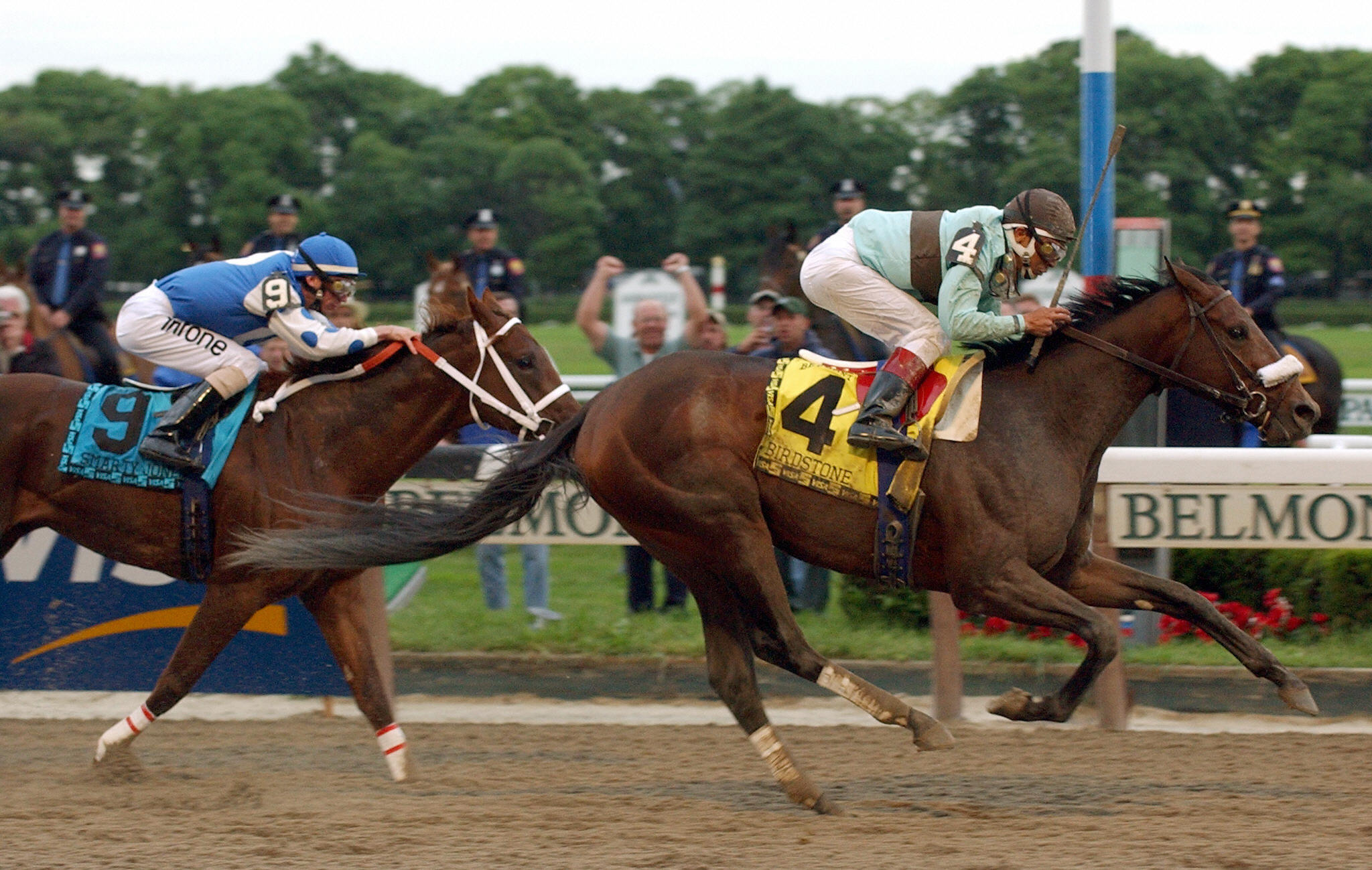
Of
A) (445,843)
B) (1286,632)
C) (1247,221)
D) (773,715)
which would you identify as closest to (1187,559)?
(1286,632)

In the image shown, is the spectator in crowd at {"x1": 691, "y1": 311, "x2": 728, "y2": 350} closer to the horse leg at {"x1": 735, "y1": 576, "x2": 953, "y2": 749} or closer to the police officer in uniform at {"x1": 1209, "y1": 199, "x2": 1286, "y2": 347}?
the horse leg at {"x1": 735, "y1": 576, "x2": 953, "y2": 749}

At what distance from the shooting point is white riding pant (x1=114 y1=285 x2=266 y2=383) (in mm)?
5227

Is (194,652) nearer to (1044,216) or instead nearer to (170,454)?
(170,454)

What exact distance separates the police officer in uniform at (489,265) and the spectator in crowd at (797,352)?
2.21 m

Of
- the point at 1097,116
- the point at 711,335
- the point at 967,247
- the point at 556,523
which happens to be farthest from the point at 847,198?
the point at 967,247

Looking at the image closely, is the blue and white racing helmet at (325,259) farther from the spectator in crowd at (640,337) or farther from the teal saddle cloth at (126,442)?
the spectator in crowd at (640,337)

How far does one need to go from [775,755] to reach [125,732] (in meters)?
2.14

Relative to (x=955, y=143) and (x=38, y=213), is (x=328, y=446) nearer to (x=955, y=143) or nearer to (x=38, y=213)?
(x=955, y=143)

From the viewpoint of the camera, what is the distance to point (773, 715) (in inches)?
237

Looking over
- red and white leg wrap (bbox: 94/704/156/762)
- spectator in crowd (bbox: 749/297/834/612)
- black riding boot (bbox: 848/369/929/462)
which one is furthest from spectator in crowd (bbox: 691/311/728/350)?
red and white leg wrap (bbox: 94/704/156/762)

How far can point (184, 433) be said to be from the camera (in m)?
5.05

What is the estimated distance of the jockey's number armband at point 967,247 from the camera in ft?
14.5

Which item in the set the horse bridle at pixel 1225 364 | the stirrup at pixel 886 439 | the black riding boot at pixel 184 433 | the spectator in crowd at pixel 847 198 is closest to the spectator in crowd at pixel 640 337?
the spectator in crowd at pixel 847 198

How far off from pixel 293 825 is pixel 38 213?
6271cm
